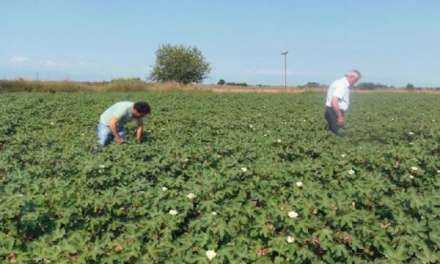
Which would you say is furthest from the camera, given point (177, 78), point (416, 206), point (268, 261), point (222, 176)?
point (177, 78)

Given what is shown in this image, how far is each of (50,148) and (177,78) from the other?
56369 mm

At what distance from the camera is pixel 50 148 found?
23.6 ft

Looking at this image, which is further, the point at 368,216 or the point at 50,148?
the point at 50,148

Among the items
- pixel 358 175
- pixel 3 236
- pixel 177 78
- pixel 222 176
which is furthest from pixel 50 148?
pixel 177 78

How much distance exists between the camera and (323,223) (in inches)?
138

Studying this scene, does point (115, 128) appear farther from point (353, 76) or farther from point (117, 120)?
point (353, 76)

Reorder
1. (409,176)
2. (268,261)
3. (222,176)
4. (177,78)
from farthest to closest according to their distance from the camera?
(177,78) → (409,176) → (222,176) → (268,261)

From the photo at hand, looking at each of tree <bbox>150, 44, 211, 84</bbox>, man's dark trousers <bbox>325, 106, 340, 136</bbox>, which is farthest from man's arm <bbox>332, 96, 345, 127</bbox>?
tree <bbox>150, 44, 211, 84</bbox>

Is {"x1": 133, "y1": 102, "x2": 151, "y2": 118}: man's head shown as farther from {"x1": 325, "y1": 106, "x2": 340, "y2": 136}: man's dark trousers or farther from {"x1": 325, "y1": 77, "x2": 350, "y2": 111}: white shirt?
{"x1": 325, "y1": 106, "x2": 340, "y2": 136}: man's dark trousers

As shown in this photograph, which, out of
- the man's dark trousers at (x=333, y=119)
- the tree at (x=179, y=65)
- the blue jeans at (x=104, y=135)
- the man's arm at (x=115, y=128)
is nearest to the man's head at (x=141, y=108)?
the man's arm at (x=115, y=128)

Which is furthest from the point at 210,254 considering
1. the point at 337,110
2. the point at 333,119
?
the point at 333,119

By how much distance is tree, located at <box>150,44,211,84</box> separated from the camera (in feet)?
205

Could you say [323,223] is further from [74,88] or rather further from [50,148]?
[74,88]

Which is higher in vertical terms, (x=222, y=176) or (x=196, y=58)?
(x=196, y=58)
